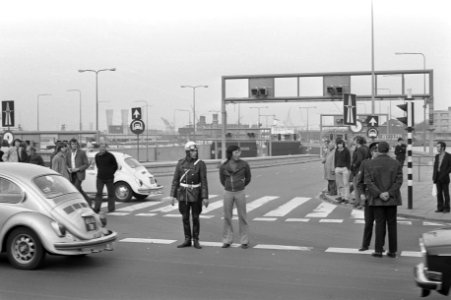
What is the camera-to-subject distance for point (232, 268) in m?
8.38

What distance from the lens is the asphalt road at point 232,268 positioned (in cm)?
695

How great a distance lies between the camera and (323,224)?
13.1 meters

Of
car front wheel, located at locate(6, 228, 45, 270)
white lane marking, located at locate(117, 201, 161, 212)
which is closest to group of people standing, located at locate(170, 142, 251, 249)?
car front wheel, located at locate(6, 228, 45, 270)

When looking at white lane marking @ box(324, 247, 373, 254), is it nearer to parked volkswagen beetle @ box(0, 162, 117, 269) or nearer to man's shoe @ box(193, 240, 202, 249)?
man's shoe @ box(193, 240, 202, 249)

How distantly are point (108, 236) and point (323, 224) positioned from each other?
5.95 m

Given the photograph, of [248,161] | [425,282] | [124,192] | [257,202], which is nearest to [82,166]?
[124,192]

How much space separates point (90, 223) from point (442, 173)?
948 centimetres

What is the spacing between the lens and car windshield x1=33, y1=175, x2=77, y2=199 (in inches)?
335

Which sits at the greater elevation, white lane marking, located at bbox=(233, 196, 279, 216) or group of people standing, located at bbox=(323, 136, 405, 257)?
group of people standing, located at bbox=(323, 136, 405, 257)

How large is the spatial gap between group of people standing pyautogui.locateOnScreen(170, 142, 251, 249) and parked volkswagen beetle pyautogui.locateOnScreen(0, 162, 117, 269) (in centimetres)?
188

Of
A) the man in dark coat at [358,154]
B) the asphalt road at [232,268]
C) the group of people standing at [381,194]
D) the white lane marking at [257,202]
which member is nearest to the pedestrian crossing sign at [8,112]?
the white lane marking at [257,202]

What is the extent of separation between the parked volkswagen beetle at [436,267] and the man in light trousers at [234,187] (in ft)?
15.0

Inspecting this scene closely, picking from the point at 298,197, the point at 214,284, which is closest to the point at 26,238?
the point at 214,284

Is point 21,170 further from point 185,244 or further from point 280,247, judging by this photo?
point 280,247
